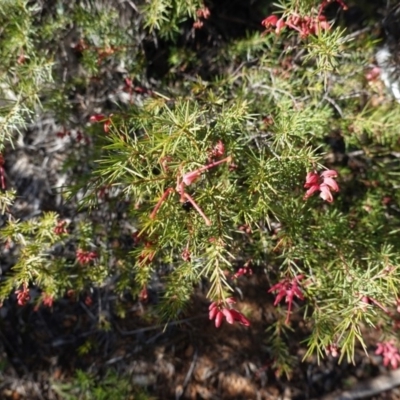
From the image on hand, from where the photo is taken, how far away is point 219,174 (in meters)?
1.70

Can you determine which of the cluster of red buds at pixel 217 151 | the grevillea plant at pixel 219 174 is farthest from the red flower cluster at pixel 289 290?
the cluster of red buds at pixel 217 151

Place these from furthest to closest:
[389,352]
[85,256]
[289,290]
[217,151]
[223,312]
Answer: [389,352]
[85,256]
[289,290]
[217,151]
[223,312]

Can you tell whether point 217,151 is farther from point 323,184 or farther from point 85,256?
point 85,256

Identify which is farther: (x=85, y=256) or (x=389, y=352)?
(x=389, y=352)

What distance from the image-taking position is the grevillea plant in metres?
1.42

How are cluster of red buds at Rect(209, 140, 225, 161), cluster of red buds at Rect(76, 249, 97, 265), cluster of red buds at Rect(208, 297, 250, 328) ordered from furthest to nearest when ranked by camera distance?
cluster of red buds at Rect(76, 249, 97, 265)
cluster of red buds at Rect(209, 140, 225, 161)
cluster of red buds at Rect(208, 297, 250, 328)

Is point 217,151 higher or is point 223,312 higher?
point 217,151

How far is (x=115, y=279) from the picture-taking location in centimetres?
254

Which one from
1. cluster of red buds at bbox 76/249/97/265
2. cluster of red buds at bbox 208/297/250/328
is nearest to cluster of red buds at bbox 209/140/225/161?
cluster of red buds at bbox 208/297/250/328

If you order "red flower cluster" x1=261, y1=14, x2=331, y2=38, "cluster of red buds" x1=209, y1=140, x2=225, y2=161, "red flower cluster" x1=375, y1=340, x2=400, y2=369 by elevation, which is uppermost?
"red flower cluster" x1=261, y1=14, x2=331, y2=38

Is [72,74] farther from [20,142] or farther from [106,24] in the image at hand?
[20,142]

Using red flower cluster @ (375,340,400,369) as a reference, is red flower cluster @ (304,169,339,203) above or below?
above

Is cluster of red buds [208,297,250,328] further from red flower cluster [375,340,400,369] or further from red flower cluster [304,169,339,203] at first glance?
red flower cluster [375,340,400,369]

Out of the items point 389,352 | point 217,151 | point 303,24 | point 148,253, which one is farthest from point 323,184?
point 389,352
